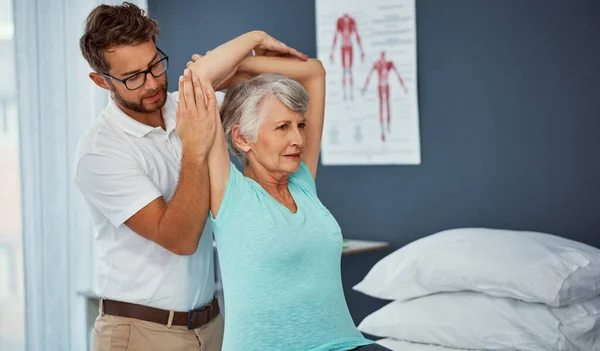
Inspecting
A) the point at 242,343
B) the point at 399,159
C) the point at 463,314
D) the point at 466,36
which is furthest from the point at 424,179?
the point at 242,343

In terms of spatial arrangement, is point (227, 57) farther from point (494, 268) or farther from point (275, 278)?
point (494, 268)

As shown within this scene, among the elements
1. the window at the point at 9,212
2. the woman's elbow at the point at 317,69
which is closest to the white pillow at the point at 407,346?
the woman's elbow at the point at 317,69

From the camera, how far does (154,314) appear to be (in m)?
2.12

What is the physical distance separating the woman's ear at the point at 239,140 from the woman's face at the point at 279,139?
0.14 ft

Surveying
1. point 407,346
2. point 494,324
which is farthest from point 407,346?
point 494,324

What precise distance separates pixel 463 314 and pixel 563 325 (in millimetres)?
310

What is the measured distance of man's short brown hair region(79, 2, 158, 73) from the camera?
205 centimetres

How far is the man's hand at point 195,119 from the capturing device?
5.98 ft

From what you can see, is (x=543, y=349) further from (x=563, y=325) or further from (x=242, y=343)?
(x=242, y=343)

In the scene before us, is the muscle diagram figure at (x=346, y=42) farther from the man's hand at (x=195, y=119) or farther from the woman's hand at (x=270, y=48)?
the man's hand at (x=195, y=119)

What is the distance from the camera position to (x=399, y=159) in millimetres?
3457

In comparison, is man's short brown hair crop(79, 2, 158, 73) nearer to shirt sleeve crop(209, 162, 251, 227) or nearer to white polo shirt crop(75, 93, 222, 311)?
white polo shirt crop(75, 93, 222, 311)

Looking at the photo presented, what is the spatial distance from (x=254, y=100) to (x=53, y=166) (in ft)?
7.28

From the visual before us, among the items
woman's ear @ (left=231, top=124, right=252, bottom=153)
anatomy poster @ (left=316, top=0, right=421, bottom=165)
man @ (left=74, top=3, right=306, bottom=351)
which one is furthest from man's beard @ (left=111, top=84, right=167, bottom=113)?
anatomy poster @ (left=316, top=0, right=421, bottom=165)
